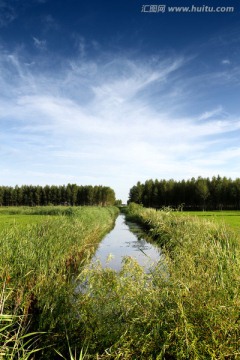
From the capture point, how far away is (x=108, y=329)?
5.40m

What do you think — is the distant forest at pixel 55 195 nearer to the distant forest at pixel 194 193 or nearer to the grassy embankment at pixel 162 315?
the distant forest at pixel 194 193

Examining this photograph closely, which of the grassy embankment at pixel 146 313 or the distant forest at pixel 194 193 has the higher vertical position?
the distant forest at pixel 194 193

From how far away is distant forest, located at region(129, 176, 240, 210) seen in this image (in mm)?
89750

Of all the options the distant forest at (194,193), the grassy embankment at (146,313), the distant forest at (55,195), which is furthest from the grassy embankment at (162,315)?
the distant forest at (55,195)

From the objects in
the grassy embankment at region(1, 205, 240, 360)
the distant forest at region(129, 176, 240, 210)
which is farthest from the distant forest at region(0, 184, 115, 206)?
the grassy embankment at region(1, 205, 240, 360)

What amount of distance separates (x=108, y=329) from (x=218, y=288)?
85.4 inches

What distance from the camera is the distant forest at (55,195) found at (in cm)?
12725

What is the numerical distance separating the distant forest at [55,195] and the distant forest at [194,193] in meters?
18.3

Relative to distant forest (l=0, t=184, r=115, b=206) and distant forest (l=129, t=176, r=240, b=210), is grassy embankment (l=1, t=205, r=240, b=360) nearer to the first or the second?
distant forest (l=129, t=176, r=240, b=210)

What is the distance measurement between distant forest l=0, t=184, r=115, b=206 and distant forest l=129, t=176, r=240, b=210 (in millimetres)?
18273

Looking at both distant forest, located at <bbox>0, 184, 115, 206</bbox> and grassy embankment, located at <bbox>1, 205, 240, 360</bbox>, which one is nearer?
grassy embankment, located at <bbox>1, 205, 240, 360</bbox>

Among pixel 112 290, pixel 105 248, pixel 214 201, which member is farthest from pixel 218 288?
pixel 214 201

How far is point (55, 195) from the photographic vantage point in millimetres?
Answer: 128750

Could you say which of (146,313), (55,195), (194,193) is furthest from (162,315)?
(55,195)
